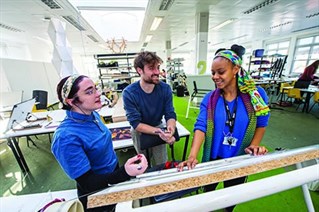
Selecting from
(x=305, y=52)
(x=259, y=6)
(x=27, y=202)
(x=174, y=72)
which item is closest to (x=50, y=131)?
(x=27, y=202)

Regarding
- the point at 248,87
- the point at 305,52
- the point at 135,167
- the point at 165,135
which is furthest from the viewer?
the point at 305,52

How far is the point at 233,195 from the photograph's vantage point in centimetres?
36

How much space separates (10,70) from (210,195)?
724 cm

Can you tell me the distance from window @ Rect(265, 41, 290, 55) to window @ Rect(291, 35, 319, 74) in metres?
0.76

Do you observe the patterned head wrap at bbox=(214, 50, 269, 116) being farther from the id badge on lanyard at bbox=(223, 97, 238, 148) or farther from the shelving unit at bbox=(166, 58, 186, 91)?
the shelving unit at bbox=(166, 58, 186, 91)

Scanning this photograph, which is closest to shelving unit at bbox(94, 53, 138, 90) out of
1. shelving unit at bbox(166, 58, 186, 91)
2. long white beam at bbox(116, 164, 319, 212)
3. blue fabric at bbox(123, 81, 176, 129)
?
blue fabric at bbox(123, 81, 176, 129)

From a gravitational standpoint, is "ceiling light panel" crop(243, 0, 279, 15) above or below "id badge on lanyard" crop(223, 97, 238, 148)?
above

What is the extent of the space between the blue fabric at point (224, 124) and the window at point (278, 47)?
12402 mm

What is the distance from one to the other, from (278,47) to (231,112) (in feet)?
43.0

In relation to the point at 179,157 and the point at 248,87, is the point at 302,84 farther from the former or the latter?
the point at 248,87

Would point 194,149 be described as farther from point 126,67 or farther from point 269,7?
point 269,7

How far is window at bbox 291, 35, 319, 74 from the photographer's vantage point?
8.49 m

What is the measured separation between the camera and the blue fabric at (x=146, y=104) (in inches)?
57.0

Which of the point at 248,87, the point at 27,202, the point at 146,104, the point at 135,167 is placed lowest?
the point at 27,202
